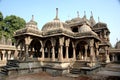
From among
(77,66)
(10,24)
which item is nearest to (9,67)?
(77,66)

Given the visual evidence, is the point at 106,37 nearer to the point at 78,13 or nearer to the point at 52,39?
the point at 78,13

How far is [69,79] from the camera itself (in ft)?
41.7

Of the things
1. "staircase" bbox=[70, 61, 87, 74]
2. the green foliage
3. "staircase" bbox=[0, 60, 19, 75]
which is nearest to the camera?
"staircase" bbox=[0, 60, 19, 75]

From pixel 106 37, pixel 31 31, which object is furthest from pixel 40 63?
pixel 106 37

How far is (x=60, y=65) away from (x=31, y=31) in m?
5.54

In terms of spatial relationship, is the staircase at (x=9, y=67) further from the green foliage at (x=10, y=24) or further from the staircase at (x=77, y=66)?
the green foliage at (x=10, y=24)

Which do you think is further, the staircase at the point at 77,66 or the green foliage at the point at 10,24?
the green foliage at the point at 10,24

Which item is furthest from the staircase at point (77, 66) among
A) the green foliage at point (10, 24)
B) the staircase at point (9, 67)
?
the green foliage at point (10, 24)

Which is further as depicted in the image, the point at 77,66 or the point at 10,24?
the point at 10,24

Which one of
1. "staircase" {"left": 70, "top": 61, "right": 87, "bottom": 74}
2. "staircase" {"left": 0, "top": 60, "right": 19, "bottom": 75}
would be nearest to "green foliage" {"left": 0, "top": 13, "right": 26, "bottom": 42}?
"staircase" {"left": 0, "top": 60, "right": 19, "bottom": 75}

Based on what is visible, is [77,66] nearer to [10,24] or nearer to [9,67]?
[9,67]

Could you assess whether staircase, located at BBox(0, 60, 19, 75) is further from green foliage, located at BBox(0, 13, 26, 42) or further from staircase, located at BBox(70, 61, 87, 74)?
green foliage, located at BBox(0, 13, 26, 42)

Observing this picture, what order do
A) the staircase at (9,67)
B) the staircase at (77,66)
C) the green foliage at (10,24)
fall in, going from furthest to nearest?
the green foliage at (10,24), the staircase at (77,66), the staircase at (9,67)

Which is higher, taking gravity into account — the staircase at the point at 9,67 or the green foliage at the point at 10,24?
the green foliage at the point at 10,24
